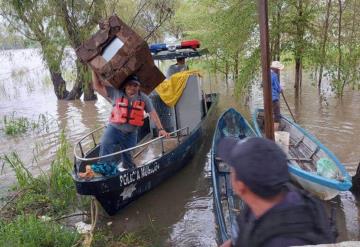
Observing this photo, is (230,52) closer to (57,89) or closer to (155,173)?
(155,173)

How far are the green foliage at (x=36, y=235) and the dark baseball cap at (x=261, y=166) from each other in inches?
148

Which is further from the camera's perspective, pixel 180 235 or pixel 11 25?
pixel 11 25

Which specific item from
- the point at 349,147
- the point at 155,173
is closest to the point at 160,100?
the point at 155,173

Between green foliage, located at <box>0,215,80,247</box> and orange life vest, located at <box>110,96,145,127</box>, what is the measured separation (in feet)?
6.29

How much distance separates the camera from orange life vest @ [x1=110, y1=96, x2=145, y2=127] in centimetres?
622

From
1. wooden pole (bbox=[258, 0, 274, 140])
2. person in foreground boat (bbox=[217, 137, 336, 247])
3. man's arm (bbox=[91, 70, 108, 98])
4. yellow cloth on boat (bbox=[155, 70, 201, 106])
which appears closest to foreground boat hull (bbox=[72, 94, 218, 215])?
yellow cloth on boat (bbox=[155, 70, 201, 106])

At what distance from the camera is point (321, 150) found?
6.80 m

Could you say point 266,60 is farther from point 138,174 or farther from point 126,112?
point 138,174

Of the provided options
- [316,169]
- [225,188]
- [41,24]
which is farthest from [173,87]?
[41,24]

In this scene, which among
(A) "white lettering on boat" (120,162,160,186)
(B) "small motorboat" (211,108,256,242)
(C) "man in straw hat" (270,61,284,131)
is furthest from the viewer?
(C) "man in straw hat" (270,61,284,131)

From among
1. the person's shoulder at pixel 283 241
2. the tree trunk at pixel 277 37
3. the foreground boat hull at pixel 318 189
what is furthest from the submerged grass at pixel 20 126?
the person's shoulder at pixel 283 241

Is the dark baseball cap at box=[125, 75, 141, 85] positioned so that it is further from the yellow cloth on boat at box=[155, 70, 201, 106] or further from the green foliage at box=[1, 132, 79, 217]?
the yellow cloth on boat at box=[155, 70, 201, 106]

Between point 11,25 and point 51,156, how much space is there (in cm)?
619

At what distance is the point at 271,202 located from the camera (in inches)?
66.7
